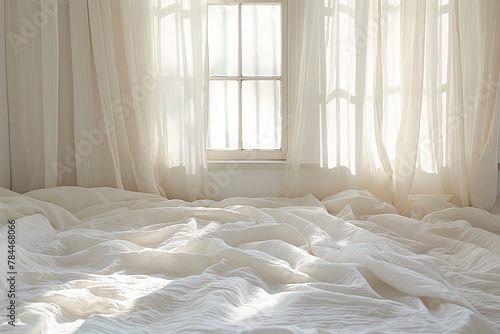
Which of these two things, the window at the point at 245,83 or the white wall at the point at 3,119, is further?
the window at the point at 245,83

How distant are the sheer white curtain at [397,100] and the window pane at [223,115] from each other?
1.36ft

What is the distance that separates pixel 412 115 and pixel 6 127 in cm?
222

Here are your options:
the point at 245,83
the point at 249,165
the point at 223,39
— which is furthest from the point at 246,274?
the point at 223,39

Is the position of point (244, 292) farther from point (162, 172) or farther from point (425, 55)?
point (425, 55)

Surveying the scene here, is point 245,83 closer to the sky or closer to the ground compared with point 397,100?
closer to the sky

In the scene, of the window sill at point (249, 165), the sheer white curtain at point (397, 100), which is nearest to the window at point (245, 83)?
the window sill at point (249, 165)

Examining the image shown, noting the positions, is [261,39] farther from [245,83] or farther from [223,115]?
[223,115]

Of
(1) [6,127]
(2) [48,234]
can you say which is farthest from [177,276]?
(1) [6,127]

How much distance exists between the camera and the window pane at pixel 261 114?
2.88 meters

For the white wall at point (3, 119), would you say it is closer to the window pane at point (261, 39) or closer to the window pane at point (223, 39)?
the window pane at point (223, 39)

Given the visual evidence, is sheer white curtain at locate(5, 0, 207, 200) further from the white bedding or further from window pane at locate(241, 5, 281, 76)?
the white bedding

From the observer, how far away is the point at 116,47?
2.65m

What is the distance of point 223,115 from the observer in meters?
2.89

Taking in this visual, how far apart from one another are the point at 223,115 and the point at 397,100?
101cm
